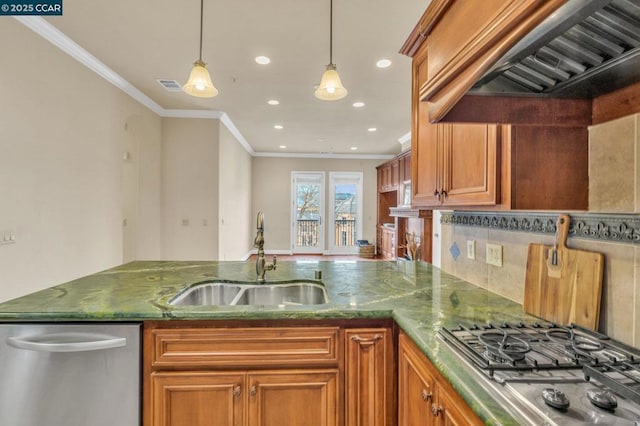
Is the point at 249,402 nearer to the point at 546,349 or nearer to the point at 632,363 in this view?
the point at 546,349

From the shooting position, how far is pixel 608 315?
A: 97 cm

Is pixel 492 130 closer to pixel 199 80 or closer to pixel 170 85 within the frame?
pixel 199 80

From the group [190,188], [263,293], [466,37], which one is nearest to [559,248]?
[466,37]

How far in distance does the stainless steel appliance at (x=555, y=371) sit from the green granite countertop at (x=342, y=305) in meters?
0.05

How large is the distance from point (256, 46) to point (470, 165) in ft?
8.05

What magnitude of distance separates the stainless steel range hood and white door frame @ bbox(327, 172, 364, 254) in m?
7.81

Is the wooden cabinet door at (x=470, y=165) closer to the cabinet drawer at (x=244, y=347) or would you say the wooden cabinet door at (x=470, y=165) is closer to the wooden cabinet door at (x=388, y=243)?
the cabinet drawer at (x=244, y=347)

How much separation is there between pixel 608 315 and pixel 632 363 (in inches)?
8.6

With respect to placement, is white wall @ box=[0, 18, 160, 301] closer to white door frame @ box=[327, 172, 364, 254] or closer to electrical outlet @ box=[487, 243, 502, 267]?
electrical outlet @ box=[487, 243, 502, 267]

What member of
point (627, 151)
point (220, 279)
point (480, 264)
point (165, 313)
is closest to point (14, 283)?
point (220, 279)

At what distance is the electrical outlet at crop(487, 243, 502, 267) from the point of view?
1463 millimetres

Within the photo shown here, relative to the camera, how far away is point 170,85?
3865 millimetres

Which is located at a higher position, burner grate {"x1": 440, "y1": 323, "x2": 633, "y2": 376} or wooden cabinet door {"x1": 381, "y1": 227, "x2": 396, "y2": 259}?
burner grate {"x1": 440, "y1": 323, "x2": 633, "y2": 376}

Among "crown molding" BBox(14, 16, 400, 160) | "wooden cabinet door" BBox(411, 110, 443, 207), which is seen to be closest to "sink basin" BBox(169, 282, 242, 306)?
"wooden cabinet door" BBox(411, 110, 443, 207)
